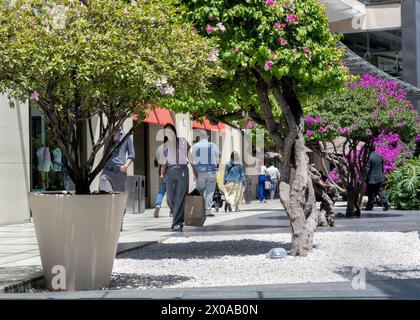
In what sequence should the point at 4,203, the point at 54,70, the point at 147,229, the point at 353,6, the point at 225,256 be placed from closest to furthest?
the point at 54,70
the point at 225,256
the point at 147,229
the point at 4,203
the point at 353,6

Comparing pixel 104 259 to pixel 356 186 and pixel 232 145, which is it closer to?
pixel 356 186

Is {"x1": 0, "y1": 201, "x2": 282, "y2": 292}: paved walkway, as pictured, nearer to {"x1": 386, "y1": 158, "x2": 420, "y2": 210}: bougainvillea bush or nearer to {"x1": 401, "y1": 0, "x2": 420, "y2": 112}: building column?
{"x1": 386, "y1": 158, "x2": 420, "y2": 210}: bougainvillea bush

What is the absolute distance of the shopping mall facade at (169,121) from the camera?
16406 millimetres

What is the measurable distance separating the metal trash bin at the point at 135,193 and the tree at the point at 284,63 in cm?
1042

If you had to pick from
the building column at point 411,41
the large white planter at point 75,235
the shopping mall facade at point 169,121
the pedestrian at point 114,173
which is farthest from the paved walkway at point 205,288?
the building column at point 411,41

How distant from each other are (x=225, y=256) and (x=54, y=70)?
401 centimetres

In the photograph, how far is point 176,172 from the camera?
1259 centimetres

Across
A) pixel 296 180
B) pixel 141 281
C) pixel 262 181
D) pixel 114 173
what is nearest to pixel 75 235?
pixel 141 281

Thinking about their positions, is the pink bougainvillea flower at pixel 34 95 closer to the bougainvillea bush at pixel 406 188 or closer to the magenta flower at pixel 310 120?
the magenta flower at pixel 310 120

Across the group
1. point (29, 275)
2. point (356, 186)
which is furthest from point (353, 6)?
point (29, 275)

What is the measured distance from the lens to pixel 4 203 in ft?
52.4

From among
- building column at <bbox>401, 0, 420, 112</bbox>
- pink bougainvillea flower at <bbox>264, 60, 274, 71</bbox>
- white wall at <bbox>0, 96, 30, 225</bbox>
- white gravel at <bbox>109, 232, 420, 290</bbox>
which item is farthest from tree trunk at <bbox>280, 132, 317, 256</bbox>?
building column at <bbox>401, 0, 420, 112</bbox>

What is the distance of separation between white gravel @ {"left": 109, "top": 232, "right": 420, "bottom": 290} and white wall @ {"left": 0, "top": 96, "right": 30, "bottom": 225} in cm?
573

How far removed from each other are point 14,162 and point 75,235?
34.4ft
